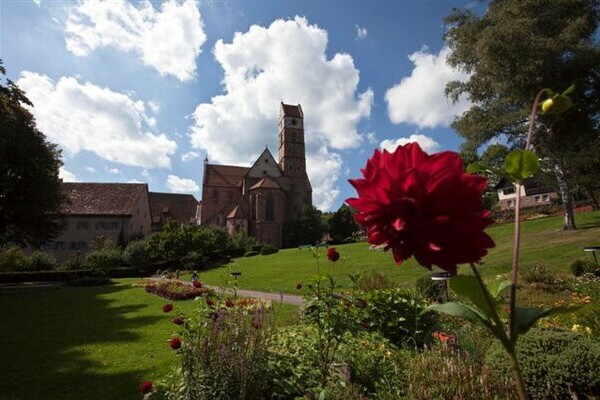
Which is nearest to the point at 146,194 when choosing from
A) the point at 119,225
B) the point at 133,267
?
the point at 119,225

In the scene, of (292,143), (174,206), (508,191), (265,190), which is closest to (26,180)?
(265,190)

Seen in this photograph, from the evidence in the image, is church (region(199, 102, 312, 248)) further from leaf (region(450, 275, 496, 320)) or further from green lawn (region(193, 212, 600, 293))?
leaf (region(450, 275, 496, 320))

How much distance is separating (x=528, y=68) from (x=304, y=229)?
40.5 metres

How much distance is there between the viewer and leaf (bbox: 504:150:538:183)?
1125 millimetres

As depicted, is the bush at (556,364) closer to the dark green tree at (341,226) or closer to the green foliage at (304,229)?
the green foliage at (304,229)

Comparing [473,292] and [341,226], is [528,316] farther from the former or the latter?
[341,226]

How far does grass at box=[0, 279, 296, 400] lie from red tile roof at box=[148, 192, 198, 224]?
52720 mm

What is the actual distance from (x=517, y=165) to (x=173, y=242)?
3754cm

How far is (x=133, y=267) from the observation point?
36.2m

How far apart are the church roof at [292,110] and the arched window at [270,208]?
19950mm

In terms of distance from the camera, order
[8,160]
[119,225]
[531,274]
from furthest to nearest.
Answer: [119,225] → [8,160] → [531,274]

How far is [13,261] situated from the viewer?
107 ft

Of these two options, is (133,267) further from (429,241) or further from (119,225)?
(429,241)

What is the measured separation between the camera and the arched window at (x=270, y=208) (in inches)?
2270
